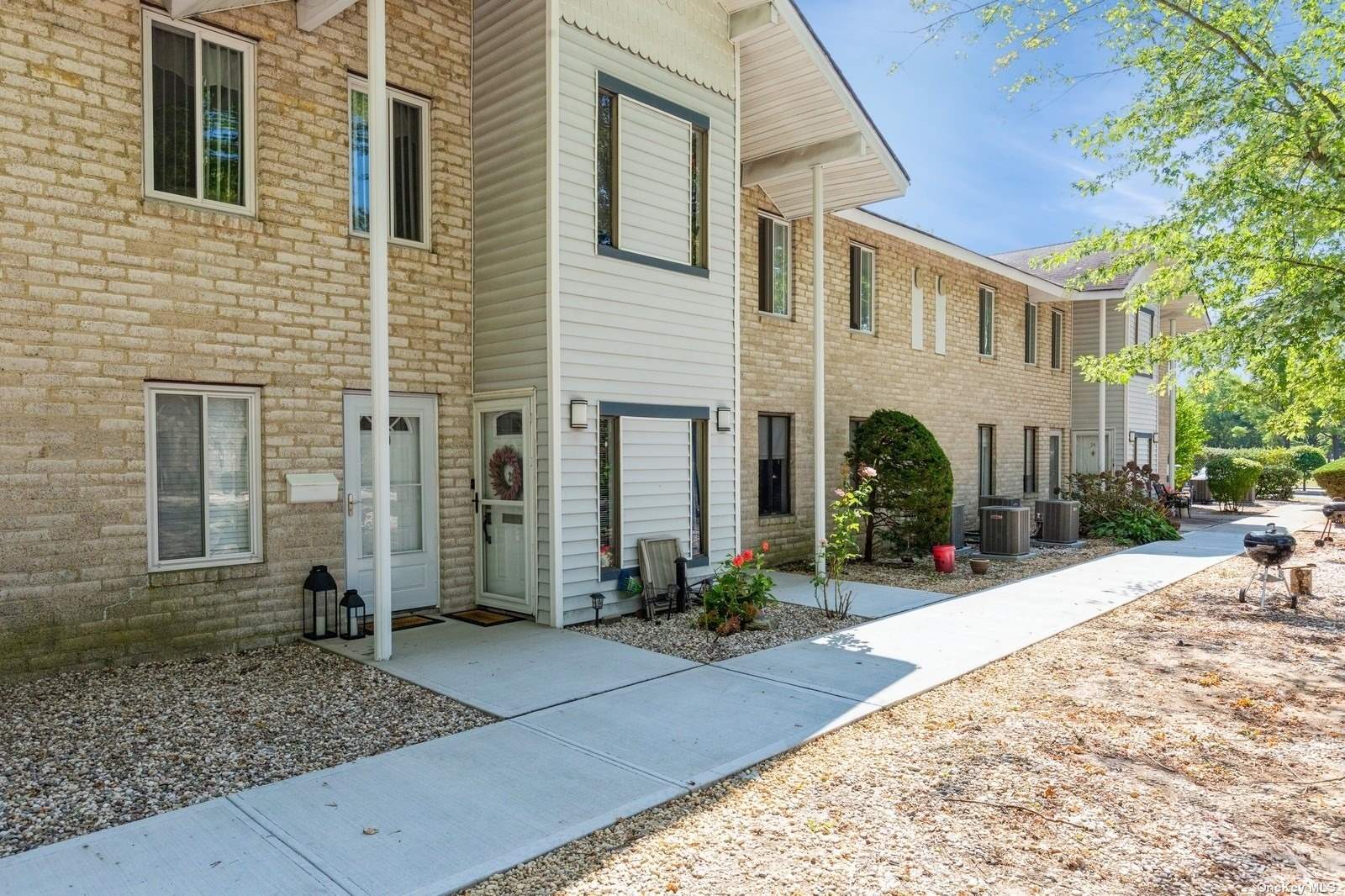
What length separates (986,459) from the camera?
17125mm

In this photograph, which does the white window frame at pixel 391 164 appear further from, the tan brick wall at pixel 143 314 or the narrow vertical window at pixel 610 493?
the narrow vertical window at pixel 610 493

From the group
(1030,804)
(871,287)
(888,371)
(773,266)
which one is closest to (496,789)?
(1030,804)

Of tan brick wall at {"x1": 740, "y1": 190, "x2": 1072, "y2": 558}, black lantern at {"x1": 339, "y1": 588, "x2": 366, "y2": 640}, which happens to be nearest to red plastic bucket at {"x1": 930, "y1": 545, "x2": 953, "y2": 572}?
tan brick wall at {"x1": 740, "y1": 190, "x2": 1072, "y2": 558}

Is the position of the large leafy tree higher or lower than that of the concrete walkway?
higher

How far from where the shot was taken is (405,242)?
794cm

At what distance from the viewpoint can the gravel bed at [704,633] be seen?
703 centimetres

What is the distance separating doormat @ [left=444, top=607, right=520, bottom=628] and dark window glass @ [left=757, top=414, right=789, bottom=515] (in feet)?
14.8

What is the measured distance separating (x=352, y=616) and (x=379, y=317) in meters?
2.69

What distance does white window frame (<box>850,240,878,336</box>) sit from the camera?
45.0 ft

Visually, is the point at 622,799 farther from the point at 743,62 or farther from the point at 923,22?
the point at 923,22

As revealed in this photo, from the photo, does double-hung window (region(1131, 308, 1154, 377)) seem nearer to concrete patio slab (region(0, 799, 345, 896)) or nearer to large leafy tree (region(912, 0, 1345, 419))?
large leafy tree (region(912, 0, 1345, 419))

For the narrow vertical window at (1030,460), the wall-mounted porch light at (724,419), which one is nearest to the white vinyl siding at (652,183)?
the wall-mounted porch light at (724,419)

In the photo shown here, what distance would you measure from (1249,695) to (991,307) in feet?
41.3

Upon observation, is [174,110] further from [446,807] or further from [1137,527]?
[1137,527]
